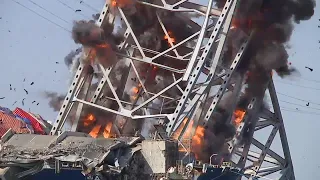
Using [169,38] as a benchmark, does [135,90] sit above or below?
below

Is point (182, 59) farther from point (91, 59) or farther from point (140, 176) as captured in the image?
point (140, 176)

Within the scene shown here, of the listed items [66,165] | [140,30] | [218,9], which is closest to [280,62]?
[218,9]

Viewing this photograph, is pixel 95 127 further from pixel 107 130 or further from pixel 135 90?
pixel 135 90

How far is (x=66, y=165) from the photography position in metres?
41.2

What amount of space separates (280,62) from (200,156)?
1010 centimetres

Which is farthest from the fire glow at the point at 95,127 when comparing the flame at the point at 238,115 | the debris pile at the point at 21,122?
the flame at the point at 238,115

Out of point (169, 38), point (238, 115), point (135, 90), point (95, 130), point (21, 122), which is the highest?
point (169, 38)

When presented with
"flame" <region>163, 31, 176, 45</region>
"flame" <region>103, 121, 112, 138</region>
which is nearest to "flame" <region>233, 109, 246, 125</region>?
"flame" <region>163, 31, 176, 45</region>

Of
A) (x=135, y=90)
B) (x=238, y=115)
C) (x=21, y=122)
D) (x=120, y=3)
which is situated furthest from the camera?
(x=21, y=122)

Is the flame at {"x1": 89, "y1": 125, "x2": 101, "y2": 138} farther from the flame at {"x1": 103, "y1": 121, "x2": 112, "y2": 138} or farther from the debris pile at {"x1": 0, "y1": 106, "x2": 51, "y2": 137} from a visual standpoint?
the debris pile at {"x1": 0, "y1": 106, "x2": 51, "y2": 137}

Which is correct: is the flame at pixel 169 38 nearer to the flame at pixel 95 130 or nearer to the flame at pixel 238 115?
the flame at pixel 238 115

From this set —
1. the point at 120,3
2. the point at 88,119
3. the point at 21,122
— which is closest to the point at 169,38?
the point at 120,3

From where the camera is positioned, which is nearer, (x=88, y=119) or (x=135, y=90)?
(x=88, y=119)

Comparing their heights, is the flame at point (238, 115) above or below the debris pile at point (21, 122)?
above
